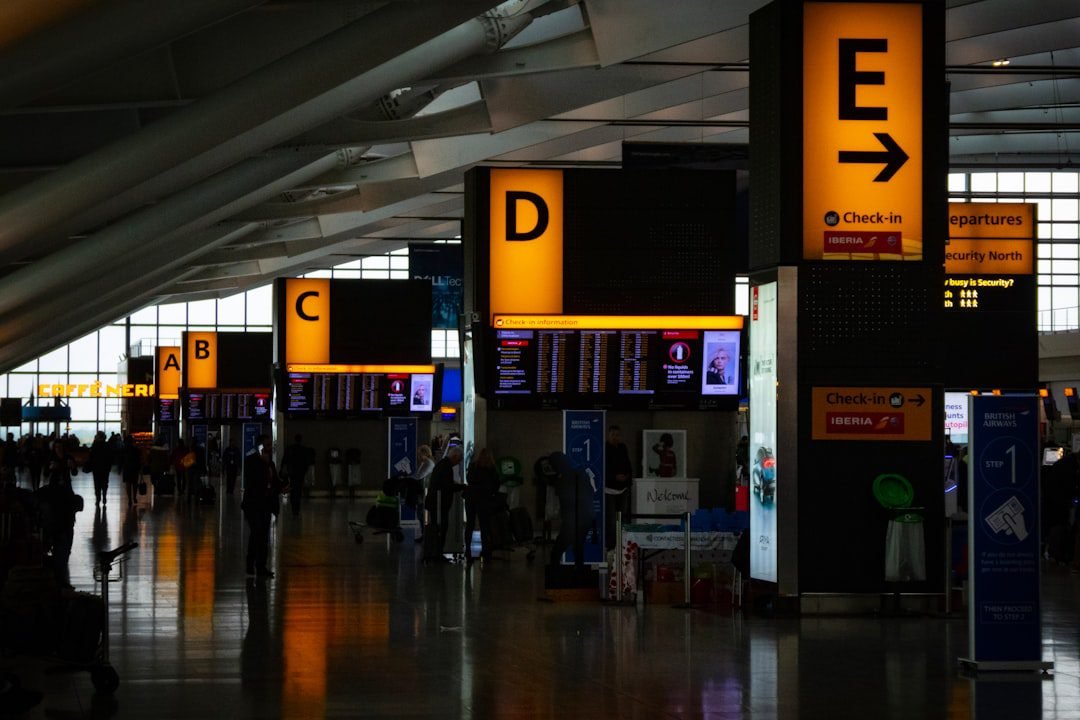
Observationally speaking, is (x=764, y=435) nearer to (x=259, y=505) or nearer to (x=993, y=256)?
(x=259, y=505)

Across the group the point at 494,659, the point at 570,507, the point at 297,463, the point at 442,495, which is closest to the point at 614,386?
the point at 442,495

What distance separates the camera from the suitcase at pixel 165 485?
37.3 m

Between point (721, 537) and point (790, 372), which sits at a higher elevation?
point (790, 372)

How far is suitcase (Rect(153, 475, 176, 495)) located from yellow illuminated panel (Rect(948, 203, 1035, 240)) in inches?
791

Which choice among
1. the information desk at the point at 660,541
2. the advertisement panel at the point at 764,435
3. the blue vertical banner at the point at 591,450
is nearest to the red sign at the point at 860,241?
the advertisement panel at the point at 764,435

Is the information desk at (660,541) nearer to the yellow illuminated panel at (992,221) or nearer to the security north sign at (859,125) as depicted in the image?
the security north sign at (859,125)

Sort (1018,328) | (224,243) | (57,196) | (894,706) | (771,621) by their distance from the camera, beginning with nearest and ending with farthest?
(894,706) < (771,621) < (57,196) < (1018,328) < (224,243)

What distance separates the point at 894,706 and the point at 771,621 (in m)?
4.37

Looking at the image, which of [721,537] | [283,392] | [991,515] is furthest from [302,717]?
[283,392]

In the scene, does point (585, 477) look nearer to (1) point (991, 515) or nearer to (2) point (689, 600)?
(2) point (689, 600)

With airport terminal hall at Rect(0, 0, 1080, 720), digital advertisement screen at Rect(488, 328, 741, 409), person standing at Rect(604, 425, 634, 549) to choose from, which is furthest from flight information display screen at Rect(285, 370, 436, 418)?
person standing at Rect(604, 425, 634, 549)

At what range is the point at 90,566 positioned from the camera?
18484 millimetres

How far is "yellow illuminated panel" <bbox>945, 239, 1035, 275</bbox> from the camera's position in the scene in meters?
24.0

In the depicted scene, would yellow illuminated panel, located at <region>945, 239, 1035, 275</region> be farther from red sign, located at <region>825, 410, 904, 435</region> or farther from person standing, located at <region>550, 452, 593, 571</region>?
red sign, located at <region>825, 410, 904, 435</region>
